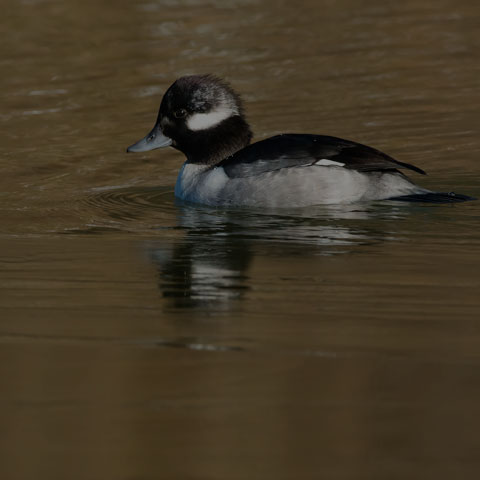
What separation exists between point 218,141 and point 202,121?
226 millimetres

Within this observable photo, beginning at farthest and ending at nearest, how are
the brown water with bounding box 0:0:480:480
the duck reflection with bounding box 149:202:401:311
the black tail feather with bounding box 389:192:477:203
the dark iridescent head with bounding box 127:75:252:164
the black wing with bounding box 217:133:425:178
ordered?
the dark iridescent head with bounding box 127:75:252:164 < the black wing with bounding box 217:133:425:178 < the black tail feather with bounding box 389:192:477:203 < the duck reflection with bounding box 149:202:401:311 < the brown water with bounding box 0:0:480:480

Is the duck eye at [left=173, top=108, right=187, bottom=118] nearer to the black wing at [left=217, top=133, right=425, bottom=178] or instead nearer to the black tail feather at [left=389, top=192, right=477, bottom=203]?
the black wing at [left=217, top=133, right=425, bottom=178]

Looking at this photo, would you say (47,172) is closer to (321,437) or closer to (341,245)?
(341,245)

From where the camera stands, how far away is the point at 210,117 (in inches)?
415

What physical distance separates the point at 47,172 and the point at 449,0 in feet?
36.8

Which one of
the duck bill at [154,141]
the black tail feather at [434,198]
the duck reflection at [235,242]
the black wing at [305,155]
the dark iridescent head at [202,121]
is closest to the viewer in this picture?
the duck reflection at [235,242]

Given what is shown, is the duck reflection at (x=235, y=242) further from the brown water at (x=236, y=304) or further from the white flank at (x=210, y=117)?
the white flank at (x=210, y=117)

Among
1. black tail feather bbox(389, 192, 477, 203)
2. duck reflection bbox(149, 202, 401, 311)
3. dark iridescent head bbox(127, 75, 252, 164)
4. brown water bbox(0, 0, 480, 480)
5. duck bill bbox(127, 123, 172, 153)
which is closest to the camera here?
brown water bbox(0, 0, 480, 480)

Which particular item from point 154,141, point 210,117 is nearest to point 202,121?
point 210,117

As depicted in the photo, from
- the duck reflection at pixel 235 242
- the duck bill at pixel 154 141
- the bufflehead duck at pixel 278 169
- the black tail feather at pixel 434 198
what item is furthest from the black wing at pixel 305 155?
the duck bill at pixel 154 141

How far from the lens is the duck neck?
34.8ft

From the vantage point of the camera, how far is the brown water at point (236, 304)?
15.7 ft

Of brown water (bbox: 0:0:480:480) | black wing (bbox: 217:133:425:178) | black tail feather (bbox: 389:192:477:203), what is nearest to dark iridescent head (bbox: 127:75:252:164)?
brown water (bbox: 0:0:480:480)

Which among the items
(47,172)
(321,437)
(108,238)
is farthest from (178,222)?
(321,437)
